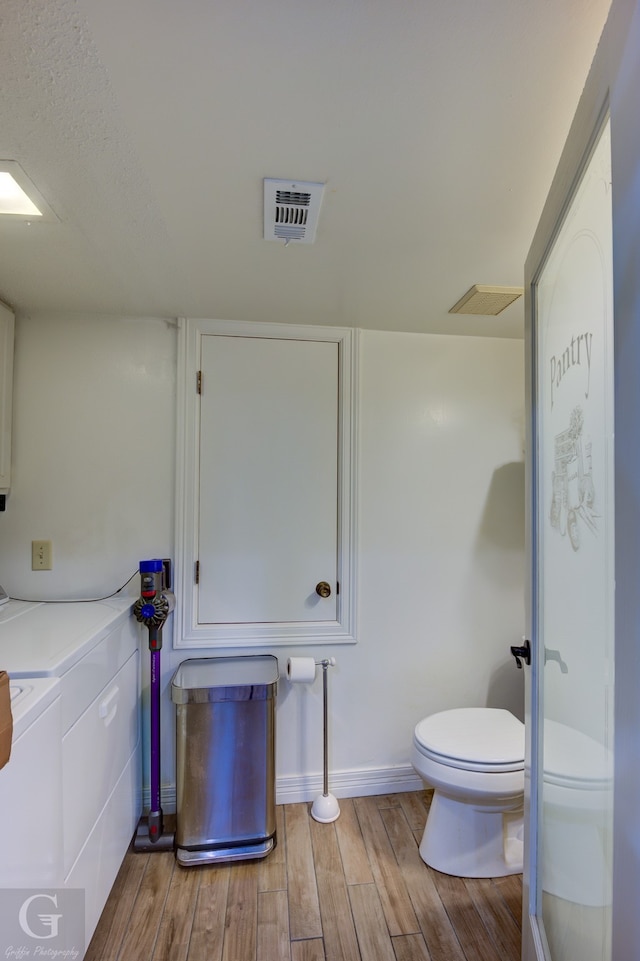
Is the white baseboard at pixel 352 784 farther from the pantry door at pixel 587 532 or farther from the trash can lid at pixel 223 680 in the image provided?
the pantry door at pixel 587 532

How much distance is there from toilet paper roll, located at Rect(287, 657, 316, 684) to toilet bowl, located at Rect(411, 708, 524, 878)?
1.57ft

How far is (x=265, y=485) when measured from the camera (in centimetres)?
194

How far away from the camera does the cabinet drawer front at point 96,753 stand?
43.9 inches

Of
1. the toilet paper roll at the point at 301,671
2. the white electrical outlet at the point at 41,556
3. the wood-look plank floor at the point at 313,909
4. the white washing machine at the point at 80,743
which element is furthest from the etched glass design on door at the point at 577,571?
the white electrical outlet at the point at 41,556

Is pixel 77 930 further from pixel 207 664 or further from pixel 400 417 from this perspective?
pixel 400 417

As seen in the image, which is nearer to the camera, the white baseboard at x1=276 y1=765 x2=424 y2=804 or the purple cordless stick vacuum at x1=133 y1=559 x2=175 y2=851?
the purple cordless stick vacuum at x1=133 y1=559 x2=175 y2=851

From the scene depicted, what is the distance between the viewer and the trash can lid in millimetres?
1611

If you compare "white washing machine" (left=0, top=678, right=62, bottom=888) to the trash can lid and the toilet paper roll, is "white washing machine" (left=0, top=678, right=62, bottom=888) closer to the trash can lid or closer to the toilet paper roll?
the trash can lid

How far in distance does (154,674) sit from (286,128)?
1812 millimetres

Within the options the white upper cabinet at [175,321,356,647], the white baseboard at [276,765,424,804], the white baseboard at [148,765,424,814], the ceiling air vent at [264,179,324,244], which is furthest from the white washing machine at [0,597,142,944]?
the ceiling air vent at [264,179,324,244]

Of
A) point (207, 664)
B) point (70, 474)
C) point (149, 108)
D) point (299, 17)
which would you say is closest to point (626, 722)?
point (299, 17)

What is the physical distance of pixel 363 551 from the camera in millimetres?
2012

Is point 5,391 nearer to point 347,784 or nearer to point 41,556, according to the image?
point 41,556

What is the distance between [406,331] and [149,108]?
142cm
